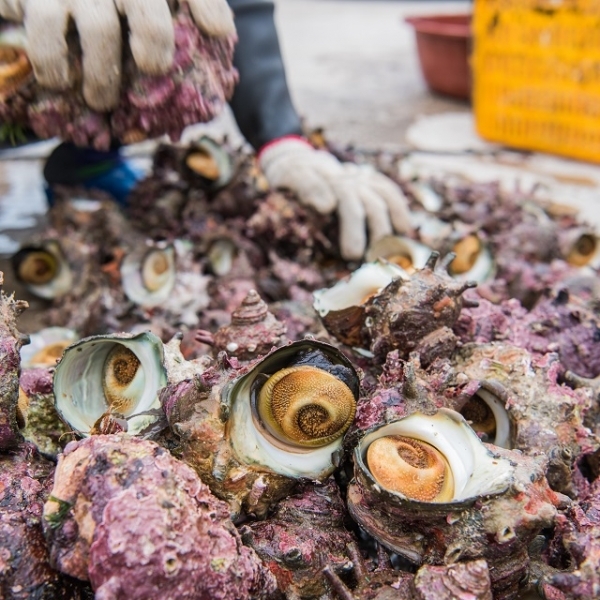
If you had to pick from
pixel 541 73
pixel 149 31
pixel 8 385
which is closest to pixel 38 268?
pixel 149 31

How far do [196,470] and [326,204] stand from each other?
1.42 meters

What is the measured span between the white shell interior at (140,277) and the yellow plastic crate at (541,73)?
3.11m

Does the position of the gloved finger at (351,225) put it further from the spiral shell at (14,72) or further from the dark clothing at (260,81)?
the spiral shell at (14,72)

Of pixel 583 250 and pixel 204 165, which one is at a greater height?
pixel 204 165

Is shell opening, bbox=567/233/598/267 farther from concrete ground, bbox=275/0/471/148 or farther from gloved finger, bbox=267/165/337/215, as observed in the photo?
concrete ground, bbox=275/0/471/148

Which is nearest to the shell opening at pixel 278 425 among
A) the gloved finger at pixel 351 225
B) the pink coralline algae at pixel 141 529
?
the pink coralline algae at pixel 141 529

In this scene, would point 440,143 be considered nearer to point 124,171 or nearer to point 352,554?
point 124,171

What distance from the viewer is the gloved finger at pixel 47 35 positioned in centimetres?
163

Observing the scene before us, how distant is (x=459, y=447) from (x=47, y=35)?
1.46m

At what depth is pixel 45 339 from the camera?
1.85 metres

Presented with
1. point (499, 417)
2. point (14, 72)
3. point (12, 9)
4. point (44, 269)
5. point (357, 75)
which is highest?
point (12, 9)

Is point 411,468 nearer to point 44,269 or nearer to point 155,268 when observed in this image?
point 155,268

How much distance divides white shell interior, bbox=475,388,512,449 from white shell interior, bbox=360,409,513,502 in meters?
0.17

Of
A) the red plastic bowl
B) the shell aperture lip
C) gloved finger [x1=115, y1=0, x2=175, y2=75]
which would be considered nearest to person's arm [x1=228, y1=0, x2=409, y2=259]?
gloved finger [x1=115, y1=0, x2=175, y2=75]
